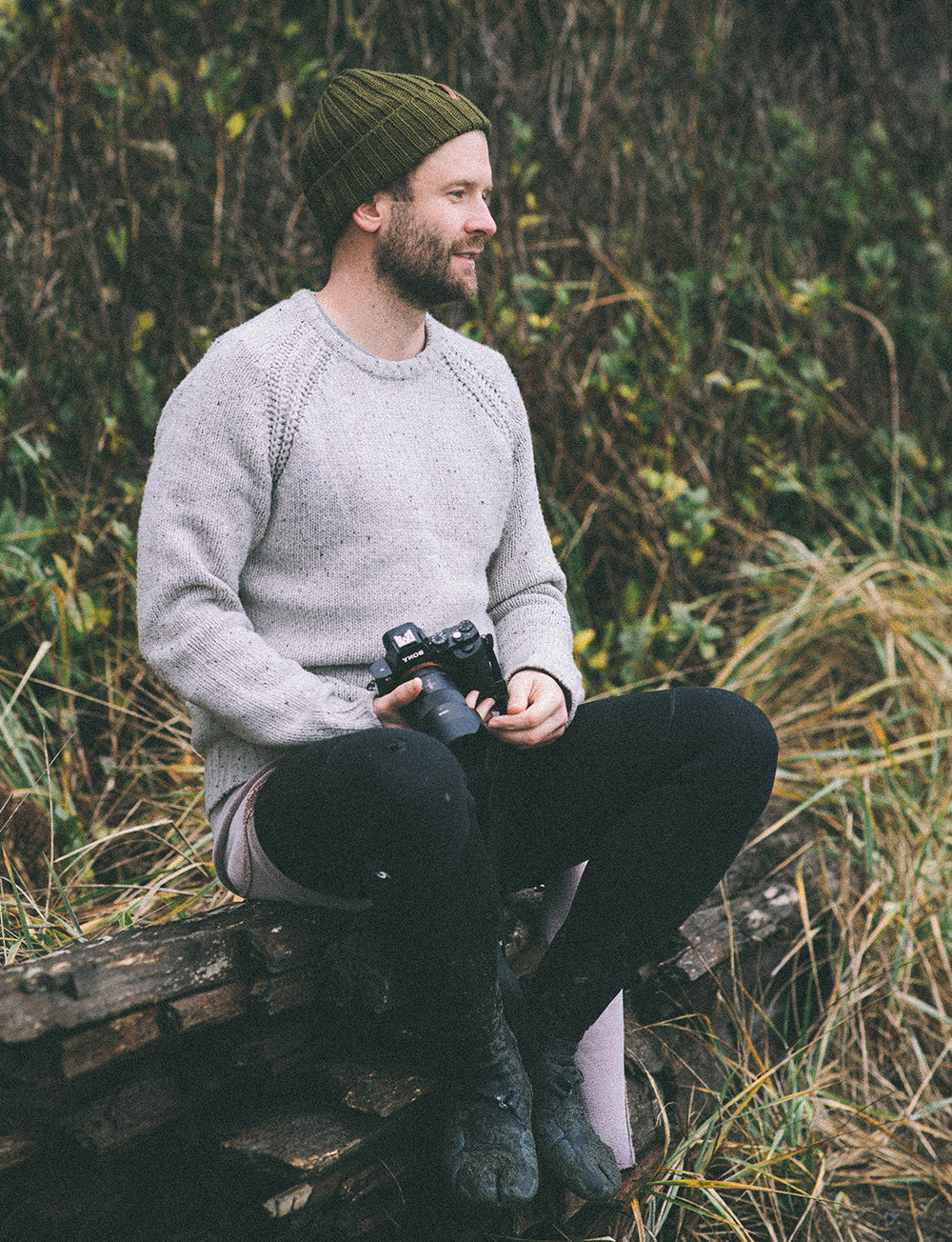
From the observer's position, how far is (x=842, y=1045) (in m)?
2.59

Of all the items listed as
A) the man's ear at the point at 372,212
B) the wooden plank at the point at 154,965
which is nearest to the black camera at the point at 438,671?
the wooden plank at the point at 154,965

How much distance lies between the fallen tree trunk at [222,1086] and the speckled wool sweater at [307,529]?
0.31 m

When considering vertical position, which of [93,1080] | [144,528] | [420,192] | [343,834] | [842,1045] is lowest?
[842,1045]

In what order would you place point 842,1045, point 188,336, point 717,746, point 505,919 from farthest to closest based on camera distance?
1. point 188,336
2. point 842,1045
3. point 505,919
4. point 717,746

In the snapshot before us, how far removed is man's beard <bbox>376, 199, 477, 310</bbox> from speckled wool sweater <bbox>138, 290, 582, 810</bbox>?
13 cm

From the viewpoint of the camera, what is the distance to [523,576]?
7.00 feet

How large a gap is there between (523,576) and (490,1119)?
3.04 ft

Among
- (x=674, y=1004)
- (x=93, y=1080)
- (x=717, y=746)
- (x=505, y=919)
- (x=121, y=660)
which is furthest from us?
(x=121, y=660)

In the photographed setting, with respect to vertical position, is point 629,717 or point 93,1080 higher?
point 629,717

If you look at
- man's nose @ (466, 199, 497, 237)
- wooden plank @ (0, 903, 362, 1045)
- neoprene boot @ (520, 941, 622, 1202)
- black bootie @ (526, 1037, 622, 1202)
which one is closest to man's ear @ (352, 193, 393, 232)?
man's nose @ (466, 199, 497, 237)

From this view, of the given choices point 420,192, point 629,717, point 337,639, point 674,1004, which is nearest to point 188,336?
point 420,192

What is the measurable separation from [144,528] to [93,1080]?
2.55 feet

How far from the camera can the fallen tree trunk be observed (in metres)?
1.48

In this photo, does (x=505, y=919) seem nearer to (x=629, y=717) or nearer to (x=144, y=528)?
(x=629, y=717)
